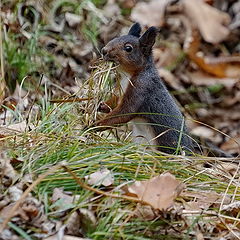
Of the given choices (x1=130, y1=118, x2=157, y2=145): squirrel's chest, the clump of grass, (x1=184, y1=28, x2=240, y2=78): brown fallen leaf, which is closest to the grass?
the clump of grass

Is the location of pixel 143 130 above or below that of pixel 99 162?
below

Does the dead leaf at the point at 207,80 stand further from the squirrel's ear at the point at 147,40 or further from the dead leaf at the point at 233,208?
the dead leaf at the point at 233,208

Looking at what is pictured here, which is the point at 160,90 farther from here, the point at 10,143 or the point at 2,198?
the point at 2,198

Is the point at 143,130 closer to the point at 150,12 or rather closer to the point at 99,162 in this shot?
the point at 99,162

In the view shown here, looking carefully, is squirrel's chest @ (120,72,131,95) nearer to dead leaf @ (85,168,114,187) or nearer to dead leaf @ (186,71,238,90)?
dead leaf @ (85,168,114,187)

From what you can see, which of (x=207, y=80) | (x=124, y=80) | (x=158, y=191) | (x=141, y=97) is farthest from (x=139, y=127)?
(x=207, y=80)

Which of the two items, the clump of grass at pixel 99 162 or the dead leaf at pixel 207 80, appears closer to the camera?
the clump of grass at pixel 99 162

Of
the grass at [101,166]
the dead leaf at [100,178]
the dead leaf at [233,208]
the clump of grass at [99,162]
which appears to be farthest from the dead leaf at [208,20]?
the dead leaf at [100,178]
